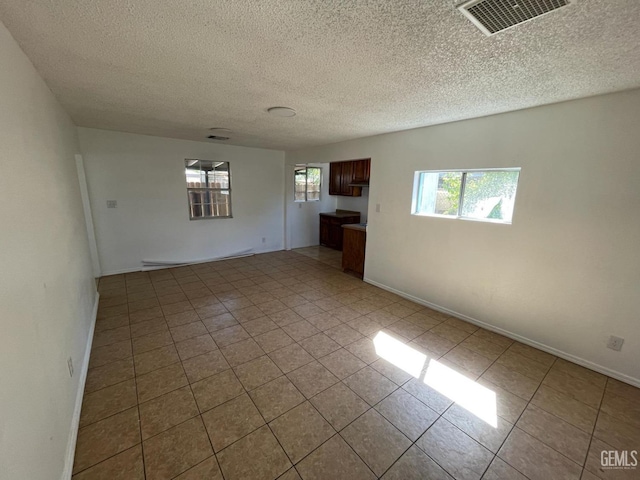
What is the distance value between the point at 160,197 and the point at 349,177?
3942mm

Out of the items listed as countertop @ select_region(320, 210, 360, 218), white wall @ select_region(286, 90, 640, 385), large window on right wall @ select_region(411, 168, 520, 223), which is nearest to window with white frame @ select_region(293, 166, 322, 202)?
countertop @ select_region(320, 210, 360, 218)

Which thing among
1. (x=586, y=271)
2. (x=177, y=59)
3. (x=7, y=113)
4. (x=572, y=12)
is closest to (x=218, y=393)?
(x=7, y=113)

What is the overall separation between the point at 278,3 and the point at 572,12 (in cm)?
130

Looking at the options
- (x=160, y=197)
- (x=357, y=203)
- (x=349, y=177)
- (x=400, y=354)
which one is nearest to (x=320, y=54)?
(x=400, y=354)

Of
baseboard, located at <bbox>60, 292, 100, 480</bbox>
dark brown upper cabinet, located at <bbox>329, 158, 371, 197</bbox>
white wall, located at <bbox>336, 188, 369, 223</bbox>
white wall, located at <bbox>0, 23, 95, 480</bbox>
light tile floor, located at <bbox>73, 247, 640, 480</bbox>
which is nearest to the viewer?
white wall, located at <bbox>0, 23, 95, 480</bbox>

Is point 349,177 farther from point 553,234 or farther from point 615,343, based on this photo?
→ point 615,343

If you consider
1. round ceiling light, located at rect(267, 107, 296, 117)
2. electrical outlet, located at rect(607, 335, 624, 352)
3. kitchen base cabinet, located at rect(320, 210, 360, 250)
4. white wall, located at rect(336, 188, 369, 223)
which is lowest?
electrical outlet, located at rect(607, 335, 624, 352)

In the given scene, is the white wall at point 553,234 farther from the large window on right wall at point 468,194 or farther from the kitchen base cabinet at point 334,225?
the kitchen base cabinet at point 334,225

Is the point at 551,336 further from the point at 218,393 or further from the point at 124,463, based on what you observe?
the point at 124,463

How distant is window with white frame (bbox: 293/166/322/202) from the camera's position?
6.34 metres

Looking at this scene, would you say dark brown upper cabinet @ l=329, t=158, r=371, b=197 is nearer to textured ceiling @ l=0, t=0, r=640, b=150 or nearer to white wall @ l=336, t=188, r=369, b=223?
white wall @ l=336, t=188, r=369, b=223

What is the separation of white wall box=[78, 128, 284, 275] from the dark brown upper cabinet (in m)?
1.39

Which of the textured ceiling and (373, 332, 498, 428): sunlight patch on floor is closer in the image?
the textured ceiling

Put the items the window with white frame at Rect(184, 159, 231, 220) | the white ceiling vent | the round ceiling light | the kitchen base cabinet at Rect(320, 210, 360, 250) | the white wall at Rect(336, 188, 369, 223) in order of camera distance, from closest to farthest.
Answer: the white ceiling vent, the round ceiling light, the window with white frame at Rect(184, 159, 231, 220), the kitchen base cabinet at Rect(320, 210, 360, 250), the white wall at Rect(336, 188, 369, 223)
